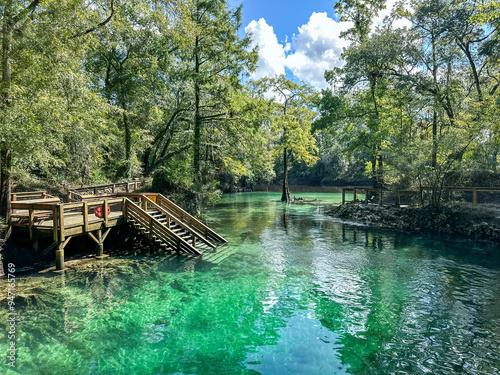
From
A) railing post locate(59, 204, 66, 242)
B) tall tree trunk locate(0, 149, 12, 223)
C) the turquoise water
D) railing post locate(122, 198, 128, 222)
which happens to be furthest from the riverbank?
tall tree trunk locate(0, 149, 12, 223)

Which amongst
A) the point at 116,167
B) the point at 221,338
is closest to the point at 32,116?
the point at 221,338

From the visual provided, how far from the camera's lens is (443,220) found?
57.0 ft

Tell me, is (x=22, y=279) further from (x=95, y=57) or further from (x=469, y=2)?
(x=469, y=2)

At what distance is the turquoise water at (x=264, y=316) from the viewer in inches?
212

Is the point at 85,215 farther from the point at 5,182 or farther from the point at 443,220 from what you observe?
the point at 443,220

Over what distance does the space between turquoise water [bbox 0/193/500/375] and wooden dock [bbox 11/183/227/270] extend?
3.10 ft

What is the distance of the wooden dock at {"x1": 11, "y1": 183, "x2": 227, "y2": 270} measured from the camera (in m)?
10.2

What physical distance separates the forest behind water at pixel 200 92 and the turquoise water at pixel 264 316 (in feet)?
17.9

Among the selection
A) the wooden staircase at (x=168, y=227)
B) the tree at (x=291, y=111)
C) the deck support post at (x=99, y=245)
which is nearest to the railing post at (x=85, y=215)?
the deck support post at (x=99, y=245)

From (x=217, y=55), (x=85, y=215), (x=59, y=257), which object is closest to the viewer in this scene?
(x=59, y=257)

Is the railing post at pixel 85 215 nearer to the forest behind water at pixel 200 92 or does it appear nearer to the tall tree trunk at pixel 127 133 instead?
the forest behind water at pixel 200 92

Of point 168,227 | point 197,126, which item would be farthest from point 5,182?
point 197,126

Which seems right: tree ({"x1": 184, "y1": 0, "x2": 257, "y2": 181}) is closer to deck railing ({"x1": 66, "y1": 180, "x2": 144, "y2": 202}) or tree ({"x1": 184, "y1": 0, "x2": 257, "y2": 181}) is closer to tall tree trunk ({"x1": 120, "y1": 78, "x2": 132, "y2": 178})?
deck railing ({"x1": 66, "y1": 180, "x2": 144, "y2": 202})

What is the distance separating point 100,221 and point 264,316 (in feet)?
25.4
